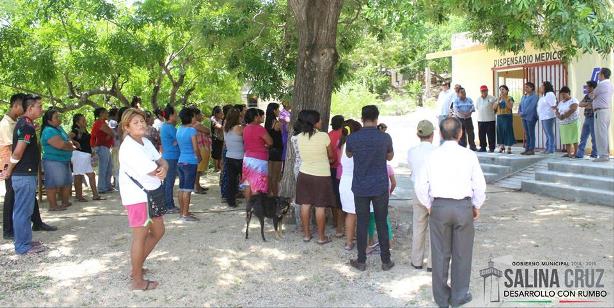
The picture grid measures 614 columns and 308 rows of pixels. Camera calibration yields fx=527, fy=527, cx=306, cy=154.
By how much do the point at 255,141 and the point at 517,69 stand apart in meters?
8.75

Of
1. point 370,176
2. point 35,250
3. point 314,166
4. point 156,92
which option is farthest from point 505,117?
point 35,250

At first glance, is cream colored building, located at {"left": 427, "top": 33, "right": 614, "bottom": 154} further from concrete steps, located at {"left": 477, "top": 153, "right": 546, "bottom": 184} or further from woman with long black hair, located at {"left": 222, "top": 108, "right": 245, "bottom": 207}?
woman with long black hair, located at {"left": 222, "top": 108, "right": 245, "bottom": 207}

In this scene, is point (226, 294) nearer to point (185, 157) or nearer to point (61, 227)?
point (185, 157)

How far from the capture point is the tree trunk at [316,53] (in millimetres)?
6742

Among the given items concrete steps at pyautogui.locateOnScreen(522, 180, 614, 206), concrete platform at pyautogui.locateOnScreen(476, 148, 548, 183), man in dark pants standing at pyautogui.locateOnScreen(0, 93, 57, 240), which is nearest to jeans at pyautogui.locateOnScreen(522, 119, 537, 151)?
concrete platform at pyautogui.locateOnScreen(476, 148, 548, 183)

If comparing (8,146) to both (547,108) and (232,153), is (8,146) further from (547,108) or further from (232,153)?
(547,108)

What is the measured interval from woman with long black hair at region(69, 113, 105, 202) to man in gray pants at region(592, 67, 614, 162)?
29.4 feet

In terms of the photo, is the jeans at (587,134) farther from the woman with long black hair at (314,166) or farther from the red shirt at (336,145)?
the woman with long black hair at (314,166)

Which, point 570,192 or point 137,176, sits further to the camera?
point 570,192

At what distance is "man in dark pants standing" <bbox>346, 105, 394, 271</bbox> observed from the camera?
16.9ft

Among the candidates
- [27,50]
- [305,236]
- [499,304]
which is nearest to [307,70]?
[305,236]

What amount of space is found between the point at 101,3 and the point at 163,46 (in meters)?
1.44

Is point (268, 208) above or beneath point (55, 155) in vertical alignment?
beneath

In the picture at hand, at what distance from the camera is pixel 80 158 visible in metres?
9.29
